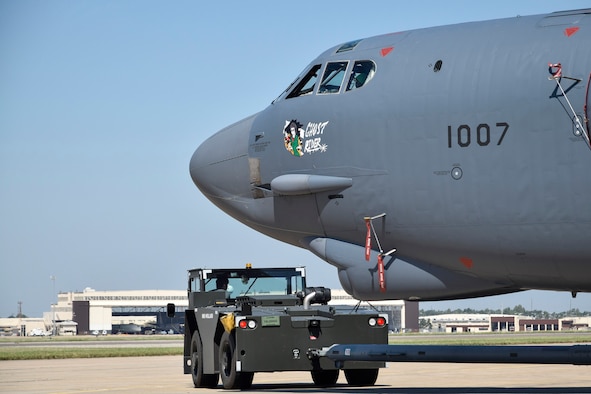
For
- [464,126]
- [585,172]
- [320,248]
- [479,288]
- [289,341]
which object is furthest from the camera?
[289,341]

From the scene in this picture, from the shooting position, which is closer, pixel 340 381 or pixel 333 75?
pixel 333 75

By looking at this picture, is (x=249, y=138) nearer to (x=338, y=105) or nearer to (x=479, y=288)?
(x=338, y=105)

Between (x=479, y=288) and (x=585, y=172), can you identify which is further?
(x=479, y=288)

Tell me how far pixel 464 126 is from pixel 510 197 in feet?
3.38

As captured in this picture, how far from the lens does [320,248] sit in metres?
15.0

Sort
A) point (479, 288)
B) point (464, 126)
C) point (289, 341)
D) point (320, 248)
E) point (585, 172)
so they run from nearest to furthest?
point (585, 172), point (464, 126), point (479, 288), point (320, 248), point (289, 341)

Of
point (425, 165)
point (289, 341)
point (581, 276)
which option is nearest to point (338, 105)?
point (425, 165)

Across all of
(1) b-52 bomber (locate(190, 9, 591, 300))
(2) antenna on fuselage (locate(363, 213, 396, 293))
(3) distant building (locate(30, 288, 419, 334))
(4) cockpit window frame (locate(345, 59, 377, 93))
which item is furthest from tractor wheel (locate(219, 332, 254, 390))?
(3) distant building (locate(30, 288, 419, 334))

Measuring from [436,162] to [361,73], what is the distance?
1.92m

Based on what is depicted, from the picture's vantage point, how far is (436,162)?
42.6 feet

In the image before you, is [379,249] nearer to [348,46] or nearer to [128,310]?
[348,46]

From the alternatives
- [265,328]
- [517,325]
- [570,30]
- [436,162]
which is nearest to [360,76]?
[436,162]

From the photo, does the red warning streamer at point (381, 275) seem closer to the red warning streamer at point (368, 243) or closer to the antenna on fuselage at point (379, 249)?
the antenna on fuselage at point (379, 249)

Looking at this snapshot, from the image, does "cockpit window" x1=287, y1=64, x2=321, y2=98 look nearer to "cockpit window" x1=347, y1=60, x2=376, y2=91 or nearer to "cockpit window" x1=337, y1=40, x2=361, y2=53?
"cockpit window" x1=337, y1=40, x2=361, y2=53
